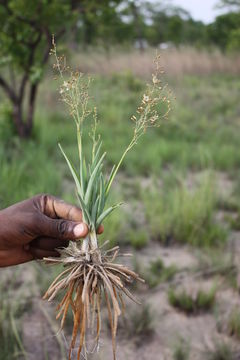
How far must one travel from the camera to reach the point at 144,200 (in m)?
3.76

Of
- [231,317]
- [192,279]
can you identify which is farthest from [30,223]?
[192,279]

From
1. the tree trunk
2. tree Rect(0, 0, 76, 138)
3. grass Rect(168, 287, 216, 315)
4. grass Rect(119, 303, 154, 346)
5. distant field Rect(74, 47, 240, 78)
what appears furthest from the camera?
distant field Rect(74, 47, 240, 78)

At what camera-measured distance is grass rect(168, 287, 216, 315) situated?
2498 mm

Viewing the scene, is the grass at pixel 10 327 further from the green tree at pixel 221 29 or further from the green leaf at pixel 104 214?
the green tree at pixel 221 29

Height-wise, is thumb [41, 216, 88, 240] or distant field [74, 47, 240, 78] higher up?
distant field [74, 47, 240, 78]

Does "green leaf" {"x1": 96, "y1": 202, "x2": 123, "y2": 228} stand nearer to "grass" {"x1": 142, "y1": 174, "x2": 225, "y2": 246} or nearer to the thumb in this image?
the thumb

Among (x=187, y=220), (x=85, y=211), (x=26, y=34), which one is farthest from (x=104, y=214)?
(x=26, y=34)

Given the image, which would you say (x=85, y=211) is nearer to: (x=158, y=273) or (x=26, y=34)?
(x=158, y=273)

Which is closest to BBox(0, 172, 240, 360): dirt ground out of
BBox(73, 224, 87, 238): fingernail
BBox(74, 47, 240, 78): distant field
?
BBox(73, 224, 87, 238): fingernail

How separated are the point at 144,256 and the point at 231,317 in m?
0.90

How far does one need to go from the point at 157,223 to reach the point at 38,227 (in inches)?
76.9

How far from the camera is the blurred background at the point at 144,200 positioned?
89.6 inches

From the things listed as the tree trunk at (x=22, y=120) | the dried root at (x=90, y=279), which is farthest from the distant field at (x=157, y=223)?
the dried root at (x=90, y=279)

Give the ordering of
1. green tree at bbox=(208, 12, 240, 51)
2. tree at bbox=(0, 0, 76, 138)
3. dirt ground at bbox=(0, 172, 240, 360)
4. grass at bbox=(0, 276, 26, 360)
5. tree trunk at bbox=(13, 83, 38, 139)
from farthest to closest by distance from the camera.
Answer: green tree at bbox=(208, 12, 240, 51), tree trunk at bbox=(13, 83, 38, 139), tree at bbox=(0, 0, 76, 138), dirt ground at bbox=(0, 172, 240, 360), grass at bbox=(0, 276, 26, 360)
